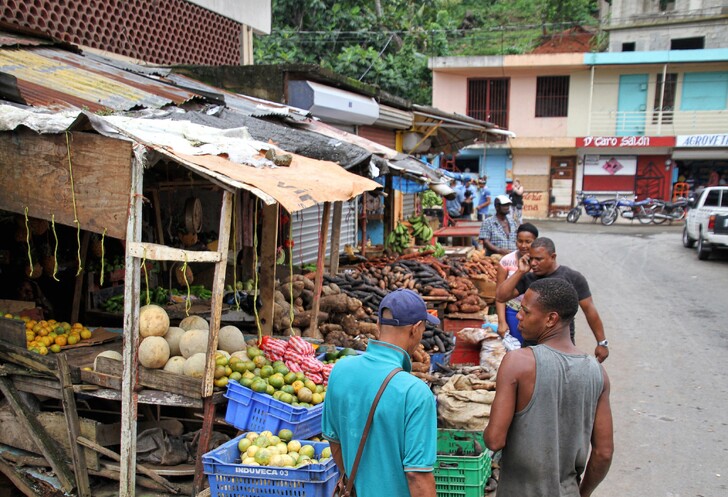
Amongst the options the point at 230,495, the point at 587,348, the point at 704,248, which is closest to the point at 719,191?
the point at 704,248

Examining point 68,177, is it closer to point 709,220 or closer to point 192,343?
point 192,343

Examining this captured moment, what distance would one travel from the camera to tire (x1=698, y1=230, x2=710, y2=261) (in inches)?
651

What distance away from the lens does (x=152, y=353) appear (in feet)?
14.3

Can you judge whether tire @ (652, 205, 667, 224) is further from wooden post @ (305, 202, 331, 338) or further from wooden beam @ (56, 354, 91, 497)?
wooden beam @ (56, 354, 91, 497)

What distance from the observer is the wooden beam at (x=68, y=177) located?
4121mm

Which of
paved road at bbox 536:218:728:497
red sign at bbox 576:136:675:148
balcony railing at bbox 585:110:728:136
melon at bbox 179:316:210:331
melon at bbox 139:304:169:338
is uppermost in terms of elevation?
balcony railing at bbox 585:110:728:136

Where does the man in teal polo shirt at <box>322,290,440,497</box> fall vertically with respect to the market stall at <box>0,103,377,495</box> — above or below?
below

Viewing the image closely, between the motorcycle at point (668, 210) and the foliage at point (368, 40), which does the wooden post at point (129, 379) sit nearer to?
the foliage at point (368, 40)

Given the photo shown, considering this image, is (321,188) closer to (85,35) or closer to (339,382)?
(339,382)

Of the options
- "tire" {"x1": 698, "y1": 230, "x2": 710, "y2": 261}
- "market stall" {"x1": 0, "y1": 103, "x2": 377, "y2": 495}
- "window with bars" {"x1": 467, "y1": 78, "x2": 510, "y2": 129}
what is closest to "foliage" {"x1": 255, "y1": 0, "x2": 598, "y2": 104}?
"window with bars" {"x1": 467, "y1": 78, "x2": 510, "y2": 129}

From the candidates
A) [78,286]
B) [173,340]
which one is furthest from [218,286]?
[78,286]

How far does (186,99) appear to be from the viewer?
7.40 metres

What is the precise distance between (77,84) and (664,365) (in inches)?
328

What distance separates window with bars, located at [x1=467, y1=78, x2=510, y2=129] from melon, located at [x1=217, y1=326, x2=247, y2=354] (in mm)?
27288
